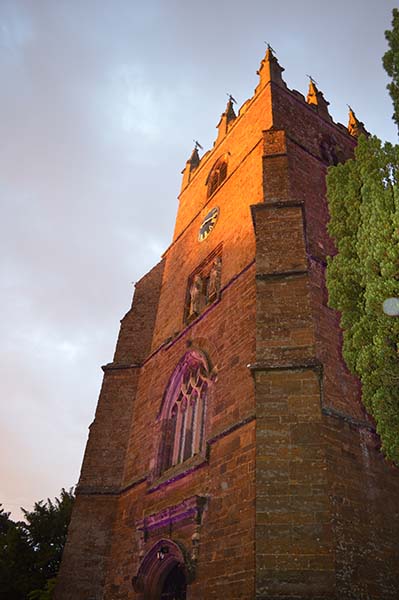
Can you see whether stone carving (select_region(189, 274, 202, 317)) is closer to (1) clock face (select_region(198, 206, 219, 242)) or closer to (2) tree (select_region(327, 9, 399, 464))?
(1) clock face (select_region(198, 206, 219, 242))

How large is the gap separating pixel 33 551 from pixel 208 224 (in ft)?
52.1

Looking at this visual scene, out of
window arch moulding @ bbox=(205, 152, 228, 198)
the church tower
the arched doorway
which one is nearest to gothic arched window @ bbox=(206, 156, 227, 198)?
window arch moulding @ bbox=(205, 152, 228, 198)

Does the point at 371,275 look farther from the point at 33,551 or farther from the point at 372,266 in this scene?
the point at 33,551

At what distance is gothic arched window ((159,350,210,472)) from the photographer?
1015 centimetres

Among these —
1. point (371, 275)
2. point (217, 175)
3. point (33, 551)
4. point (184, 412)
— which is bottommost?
point (33, 551)

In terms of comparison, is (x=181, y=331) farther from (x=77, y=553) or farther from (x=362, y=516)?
(x=362, y=516)

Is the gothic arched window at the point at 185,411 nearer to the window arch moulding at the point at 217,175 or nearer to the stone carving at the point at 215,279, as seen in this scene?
the stone carving at the point at 215,279

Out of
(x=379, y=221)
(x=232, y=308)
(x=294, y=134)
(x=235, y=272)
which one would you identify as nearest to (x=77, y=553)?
(x=232, y=308)

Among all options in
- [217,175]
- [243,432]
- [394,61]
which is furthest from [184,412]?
[217,175]

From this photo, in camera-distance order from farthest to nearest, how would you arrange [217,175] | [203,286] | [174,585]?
[217,175] < [203,286] < [174,585]

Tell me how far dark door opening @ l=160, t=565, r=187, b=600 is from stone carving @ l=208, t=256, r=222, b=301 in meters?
6.11

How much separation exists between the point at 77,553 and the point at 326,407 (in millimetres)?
7095

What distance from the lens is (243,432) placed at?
7738 millimetres

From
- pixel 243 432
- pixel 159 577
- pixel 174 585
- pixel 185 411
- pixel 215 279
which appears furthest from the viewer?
pixel 215 279
